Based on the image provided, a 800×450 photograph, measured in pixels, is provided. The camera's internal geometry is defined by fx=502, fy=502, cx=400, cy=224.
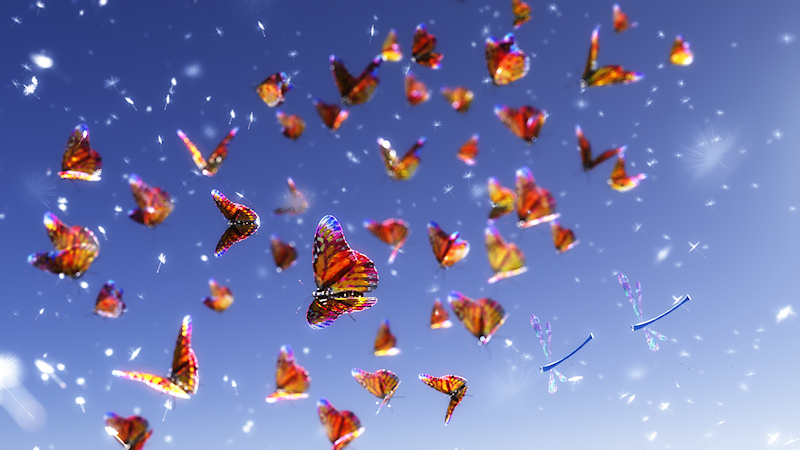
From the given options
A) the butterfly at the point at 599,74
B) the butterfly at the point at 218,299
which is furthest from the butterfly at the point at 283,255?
the butterfly at the point at 599,74

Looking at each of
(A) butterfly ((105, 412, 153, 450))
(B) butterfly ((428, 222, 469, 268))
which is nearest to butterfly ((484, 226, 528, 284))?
(B) butterfly ((428, 222, 469, 268))

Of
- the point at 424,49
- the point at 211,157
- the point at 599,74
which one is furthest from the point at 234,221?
the point at 599,74

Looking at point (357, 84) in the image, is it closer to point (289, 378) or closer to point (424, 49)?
point (424, 49)

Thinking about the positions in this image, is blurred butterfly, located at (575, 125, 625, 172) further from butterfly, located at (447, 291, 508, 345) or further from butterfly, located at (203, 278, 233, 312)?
butterfly, located at (203, 278, 233, 312)

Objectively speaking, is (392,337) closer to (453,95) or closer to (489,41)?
(453,95)

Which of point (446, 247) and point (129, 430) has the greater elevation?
point (446, 247)

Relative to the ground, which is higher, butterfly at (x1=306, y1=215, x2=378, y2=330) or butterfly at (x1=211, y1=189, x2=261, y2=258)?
butterfly at (x1=211, y1=189, x2=261, y2=258)
